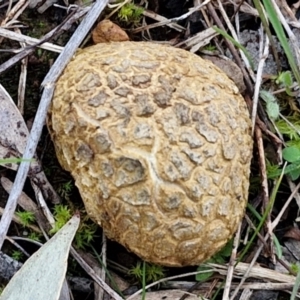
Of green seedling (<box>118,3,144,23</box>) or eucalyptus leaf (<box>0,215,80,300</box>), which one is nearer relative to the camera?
eucalyptus leaf (<box>0,215,80,300</box>)

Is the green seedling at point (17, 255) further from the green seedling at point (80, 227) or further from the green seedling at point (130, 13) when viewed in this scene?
the green seedling at point (130, 13)

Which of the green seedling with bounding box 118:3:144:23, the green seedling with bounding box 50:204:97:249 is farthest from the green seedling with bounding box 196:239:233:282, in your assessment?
the green seedling with bounding box 118:3:144:23

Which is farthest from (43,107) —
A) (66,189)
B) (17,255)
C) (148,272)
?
(148,272)

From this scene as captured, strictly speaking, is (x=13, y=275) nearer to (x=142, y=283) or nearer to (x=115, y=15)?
(x=142, y=283)

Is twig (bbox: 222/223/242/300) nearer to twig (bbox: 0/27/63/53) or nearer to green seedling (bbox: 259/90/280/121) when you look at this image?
green seedling (bbox: 259/90/280/121)

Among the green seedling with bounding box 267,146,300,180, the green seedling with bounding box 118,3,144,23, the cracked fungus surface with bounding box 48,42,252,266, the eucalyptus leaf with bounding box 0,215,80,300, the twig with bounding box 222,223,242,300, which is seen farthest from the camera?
the green seedling with bounding box 118,3,144,23

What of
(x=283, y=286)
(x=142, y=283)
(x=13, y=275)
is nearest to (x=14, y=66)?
(x=13, y=275)
